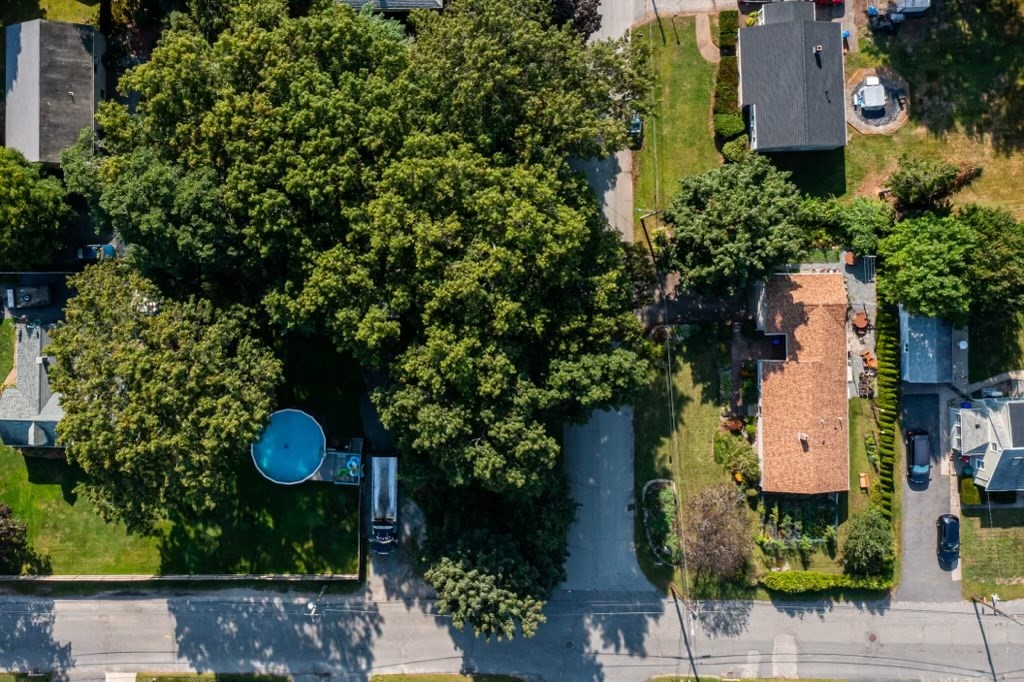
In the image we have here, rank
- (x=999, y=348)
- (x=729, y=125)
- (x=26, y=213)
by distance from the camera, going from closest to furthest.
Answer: (x=26, y=213) → (x=729, y=125) → (x=999, y=348)

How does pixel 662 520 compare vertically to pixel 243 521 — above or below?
above

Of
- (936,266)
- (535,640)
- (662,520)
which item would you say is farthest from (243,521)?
(936,266)

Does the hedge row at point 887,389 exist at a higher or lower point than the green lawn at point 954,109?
lower

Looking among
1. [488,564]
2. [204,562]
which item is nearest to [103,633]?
[204,562]

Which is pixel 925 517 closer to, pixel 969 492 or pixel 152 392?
pixel 969 492

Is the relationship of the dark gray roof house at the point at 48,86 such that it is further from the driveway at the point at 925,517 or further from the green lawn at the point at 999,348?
the green lawn at the point at 999,348

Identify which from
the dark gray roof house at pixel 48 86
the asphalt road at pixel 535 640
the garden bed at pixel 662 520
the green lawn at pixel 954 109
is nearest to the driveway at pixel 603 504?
the garden bed at pixel 662 520
